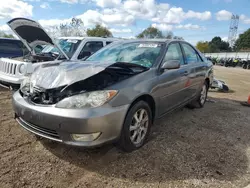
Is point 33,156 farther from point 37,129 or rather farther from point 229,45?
point 229,45

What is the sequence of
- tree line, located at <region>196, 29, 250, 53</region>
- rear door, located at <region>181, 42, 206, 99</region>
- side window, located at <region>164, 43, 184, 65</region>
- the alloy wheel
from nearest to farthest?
the alloy wheel < side window, located at <region>164, 43, 184, 65</region> < rear door, located at <region>181, 42, 206, 99</region> < tree line, located at <region>196, 29, 250, 53</region>

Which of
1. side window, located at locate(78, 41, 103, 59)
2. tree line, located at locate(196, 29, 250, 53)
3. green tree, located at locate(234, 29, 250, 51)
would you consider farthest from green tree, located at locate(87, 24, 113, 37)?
green tree, located at locate(234, 29, 250, 51)

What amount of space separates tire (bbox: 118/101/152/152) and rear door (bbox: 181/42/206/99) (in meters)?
1.56

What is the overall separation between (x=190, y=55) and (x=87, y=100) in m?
2.97

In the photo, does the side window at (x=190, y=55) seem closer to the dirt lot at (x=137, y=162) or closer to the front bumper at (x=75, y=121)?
the dirt lot at (x=137, y=162)

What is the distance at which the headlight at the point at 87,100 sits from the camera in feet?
7.94

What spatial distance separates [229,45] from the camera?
82.2 metres

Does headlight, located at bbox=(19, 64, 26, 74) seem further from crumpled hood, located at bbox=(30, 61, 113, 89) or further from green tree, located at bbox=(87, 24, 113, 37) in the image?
green tree, located at bbox=(87, 24, 113, 37)

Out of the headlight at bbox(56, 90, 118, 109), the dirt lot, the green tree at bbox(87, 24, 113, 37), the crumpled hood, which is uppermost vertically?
the green tree at bbox(87, 24, 113, 37)

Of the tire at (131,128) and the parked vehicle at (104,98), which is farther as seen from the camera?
the tire at (131,128)

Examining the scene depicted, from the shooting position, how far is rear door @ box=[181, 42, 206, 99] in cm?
437

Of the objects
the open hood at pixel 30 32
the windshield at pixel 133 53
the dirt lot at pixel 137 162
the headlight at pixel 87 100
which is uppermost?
the open hood at pixel 30 32

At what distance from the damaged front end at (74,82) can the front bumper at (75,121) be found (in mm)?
118

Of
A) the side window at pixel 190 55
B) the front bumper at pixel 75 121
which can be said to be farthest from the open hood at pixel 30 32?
the front bumper at pixel 75 121
